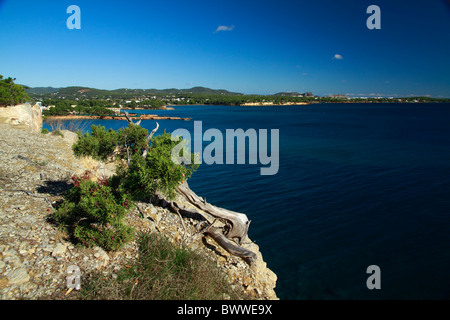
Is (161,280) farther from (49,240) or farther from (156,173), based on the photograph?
(49,240)

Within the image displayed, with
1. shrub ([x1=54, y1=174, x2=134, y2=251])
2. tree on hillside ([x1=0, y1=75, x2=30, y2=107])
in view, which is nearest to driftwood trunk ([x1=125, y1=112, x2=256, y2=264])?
shrub ([x1=54, y1=174, x2=134, y2=251])

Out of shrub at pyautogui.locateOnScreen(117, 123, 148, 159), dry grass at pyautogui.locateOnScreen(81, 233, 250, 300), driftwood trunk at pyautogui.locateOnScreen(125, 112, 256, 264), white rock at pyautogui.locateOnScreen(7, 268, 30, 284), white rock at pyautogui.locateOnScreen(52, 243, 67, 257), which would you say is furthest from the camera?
shrub at pyautogui.locateOnScreen(117, 123, 148, 159)

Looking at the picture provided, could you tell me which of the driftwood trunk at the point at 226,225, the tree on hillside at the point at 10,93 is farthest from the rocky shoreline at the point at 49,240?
the tree on hillside at the point at 10,93

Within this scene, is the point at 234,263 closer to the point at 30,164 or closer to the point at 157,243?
the point at 157,243

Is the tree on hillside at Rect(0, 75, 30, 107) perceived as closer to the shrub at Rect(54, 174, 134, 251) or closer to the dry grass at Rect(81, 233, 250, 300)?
the shrub at Rect(54, 174, 134, 251)

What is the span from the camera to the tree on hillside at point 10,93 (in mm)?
25239

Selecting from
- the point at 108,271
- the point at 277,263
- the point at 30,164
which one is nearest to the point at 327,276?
the point at 277,263

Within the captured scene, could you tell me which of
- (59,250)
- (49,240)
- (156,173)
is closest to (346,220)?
(156,173)

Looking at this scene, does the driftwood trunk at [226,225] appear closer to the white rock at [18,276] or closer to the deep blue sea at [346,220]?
the deep blue sea at [346,220]

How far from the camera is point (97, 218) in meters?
8.59

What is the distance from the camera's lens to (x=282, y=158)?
1284 inches

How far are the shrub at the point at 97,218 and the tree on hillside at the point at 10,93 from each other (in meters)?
24.3

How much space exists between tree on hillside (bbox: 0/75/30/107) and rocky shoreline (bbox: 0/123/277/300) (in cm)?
1259

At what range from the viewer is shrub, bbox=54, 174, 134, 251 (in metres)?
8.01
